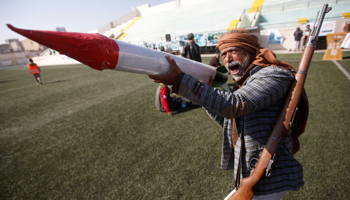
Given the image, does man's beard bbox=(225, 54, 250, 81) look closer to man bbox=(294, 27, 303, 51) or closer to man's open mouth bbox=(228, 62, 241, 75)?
man's open mouth bbox=(228, 62, 241, 75)

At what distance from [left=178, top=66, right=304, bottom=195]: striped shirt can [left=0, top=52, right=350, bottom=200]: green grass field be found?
1.13m

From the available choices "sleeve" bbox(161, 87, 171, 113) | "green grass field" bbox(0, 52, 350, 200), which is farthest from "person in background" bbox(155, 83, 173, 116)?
"green grass field" bbox(0, 52, 350, 200)

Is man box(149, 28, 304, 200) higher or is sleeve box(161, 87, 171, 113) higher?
man box(149, 28, 304, 200)

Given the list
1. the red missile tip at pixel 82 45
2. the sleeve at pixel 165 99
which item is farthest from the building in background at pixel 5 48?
the red missile tip at pixel 82 45

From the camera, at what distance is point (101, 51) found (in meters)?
0.97

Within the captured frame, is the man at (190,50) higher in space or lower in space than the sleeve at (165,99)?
higher

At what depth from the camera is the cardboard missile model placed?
0.87 metres

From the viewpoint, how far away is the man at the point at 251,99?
3.15 feet

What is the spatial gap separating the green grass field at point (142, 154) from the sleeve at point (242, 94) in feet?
5.51

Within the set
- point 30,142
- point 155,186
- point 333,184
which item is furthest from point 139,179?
point 30,142

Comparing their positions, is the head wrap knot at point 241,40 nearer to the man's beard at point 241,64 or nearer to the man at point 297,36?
the man's beard at point 241,64

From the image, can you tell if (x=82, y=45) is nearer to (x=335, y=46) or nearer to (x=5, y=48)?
(x=335, y=46)

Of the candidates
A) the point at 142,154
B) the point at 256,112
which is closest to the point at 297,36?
the point at 142,154

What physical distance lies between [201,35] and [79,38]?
18.7 metres
